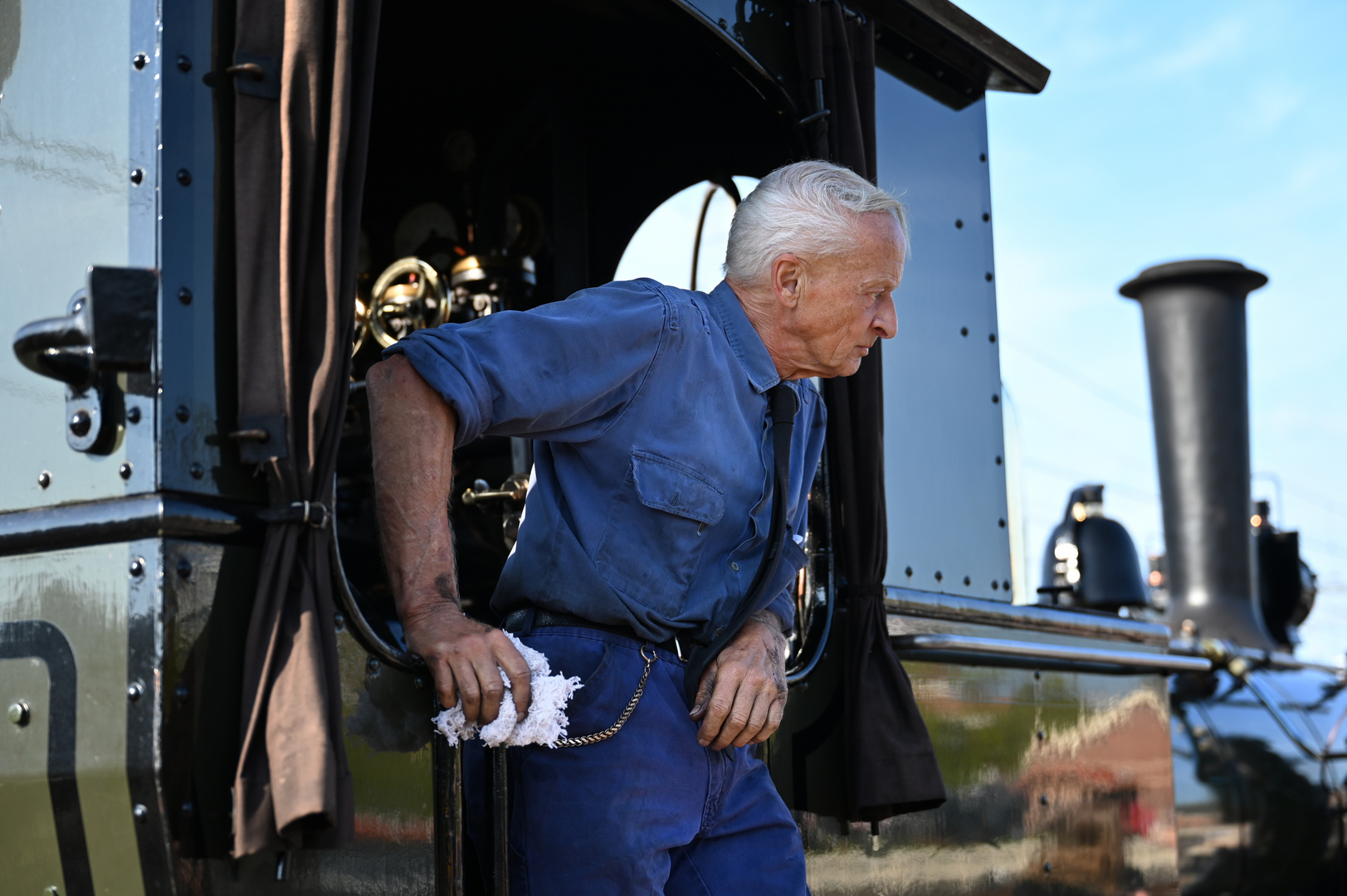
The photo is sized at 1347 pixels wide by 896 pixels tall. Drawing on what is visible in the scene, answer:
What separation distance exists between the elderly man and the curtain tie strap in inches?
4.1

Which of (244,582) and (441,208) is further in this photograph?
(441,208)

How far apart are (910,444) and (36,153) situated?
6.00 ft

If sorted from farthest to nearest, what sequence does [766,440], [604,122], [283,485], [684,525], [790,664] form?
[604,122] → [790,664] → [766,440] → [684,525] → [283,485]

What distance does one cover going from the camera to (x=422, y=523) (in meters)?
1.67

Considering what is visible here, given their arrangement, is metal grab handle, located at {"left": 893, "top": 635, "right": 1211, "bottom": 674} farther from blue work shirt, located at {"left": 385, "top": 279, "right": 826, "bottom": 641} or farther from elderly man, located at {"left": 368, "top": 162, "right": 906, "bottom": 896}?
blue work shirt, located at {"left": 385, "top": 279, "right": 826, "bottom": 641}

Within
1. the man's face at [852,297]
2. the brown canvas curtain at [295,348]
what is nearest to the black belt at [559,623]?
the brown canvas curtain at [295,348]

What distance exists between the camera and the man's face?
81.1 inches

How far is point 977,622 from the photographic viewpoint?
3010mm

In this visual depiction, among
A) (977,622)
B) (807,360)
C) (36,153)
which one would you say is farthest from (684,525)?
(977,622)

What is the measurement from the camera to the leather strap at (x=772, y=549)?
6.19 feet

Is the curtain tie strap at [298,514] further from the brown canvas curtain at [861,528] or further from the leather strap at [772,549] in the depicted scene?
the brown canvas curtain at [861,528]

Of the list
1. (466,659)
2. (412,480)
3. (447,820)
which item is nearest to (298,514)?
(412,480)

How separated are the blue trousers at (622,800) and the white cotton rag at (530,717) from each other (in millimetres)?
102

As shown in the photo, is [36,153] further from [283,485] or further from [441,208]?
[441,208]
